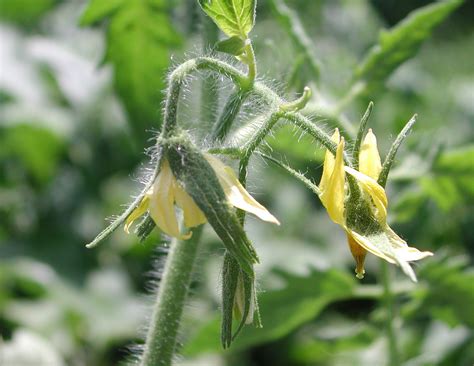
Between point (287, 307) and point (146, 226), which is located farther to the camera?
point (287, 307)

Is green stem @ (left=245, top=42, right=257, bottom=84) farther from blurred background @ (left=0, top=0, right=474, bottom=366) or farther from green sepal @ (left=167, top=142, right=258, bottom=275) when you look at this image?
blurred background @ (left=0, top=0, right=474, bottom=366)

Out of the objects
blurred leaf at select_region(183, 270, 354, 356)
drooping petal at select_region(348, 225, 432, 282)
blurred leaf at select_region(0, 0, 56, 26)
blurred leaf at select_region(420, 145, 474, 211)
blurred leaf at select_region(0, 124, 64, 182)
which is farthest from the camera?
blurred leaf at select_region(0, 0, 56, 26)

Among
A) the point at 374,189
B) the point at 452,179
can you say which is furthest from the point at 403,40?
the point at 374,189

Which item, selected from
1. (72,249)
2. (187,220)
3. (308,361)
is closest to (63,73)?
(72,249)

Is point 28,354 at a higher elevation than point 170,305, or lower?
lower

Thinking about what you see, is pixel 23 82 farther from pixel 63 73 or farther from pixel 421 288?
pixel 421 288

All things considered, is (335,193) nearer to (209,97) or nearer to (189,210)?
(189,210)

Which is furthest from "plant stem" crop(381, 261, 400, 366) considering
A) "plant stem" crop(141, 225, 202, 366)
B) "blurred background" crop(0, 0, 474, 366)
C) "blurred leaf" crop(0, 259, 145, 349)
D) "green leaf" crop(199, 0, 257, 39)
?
"blurred leaf" crop(0, 259, 145, 349)
